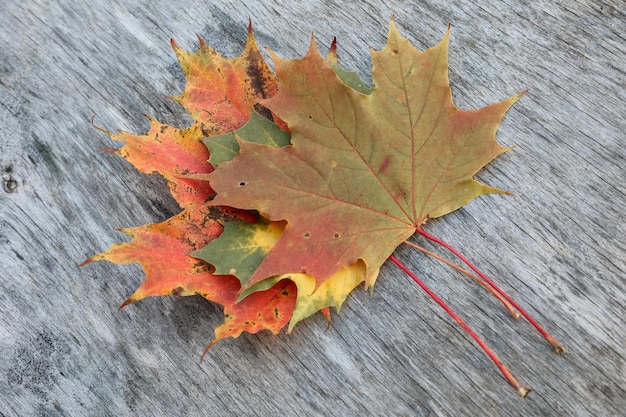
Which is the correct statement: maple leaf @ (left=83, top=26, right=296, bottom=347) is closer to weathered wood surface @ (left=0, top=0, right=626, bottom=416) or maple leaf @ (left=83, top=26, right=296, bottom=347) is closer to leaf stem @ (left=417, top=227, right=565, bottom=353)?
weathered wood surface @ (left=0, top=0, right=626, bottom=416)

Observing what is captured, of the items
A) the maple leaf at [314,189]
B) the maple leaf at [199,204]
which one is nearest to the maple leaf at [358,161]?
the maple leaf at [314,189]

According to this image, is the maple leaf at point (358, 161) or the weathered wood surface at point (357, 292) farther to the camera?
the weathered wood surface at point (357, 292)

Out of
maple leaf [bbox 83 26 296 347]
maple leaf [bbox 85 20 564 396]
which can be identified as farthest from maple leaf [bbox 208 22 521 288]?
maple leaf [bbox 83 26 296 347]

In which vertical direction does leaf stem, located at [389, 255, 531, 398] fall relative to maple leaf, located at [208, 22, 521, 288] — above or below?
below

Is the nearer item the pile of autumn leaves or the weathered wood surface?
the pile of autumn leaves

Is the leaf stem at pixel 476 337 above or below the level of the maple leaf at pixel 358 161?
below

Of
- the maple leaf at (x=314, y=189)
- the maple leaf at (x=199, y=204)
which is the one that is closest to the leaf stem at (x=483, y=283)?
the maple leaf at (x=314, y=189)

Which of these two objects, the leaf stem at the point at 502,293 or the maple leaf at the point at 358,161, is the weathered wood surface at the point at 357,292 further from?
the maple leaf at the point at 358,161
